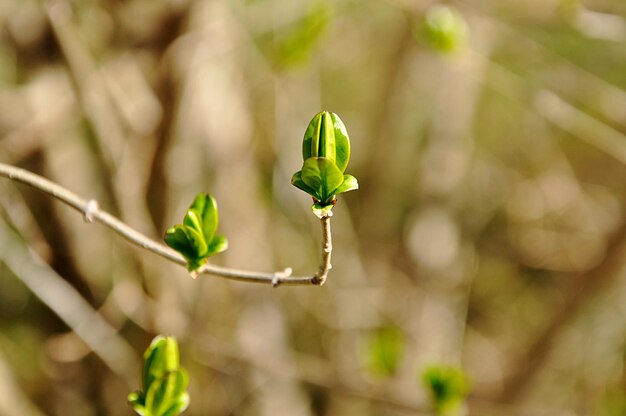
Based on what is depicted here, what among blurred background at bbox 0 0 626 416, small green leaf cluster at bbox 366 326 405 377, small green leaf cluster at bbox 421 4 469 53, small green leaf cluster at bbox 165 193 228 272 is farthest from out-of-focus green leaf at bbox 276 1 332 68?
small green leaf cluster at bbox 165 193 228 272

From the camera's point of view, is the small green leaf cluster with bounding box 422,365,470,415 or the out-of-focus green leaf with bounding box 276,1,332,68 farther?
the out-of-focus green leaf with bounding box 276,1,332,68

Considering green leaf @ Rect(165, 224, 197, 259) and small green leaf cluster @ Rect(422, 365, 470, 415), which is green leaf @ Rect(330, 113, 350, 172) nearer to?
green leaf @ Rect(165, 224, 197, 259)

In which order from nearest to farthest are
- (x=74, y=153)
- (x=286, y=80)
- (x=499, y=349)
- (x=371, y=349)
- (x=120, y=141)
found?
(x=371, y=349)
(x=120, y=141)
(x=74, y=153)
(x=286, y=80)
(x=499, y=349)

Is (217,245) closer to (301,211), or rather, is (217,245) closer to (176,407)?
(176,407)

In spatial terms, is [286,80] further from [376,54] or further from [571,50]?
[571,50]

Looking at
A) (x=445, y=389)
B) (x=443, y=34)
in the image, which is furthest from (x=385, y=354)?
(x=443, y=34)

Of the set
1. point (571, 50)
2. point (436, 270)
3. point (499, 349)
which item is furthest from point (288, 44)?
point (571, 50)
